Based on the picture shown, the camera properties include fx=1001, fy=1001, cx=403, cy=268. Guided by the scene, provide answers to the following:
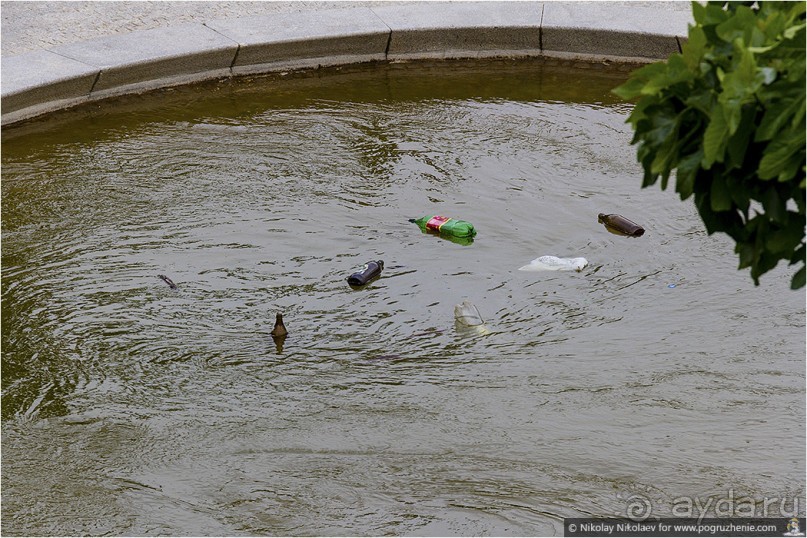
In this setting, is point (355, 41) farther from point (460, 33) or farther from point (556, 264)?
point (556, 264)

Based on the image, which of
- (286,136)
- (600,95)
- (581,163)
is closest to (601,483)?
(581,163)

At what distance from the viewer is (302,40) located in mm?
7602

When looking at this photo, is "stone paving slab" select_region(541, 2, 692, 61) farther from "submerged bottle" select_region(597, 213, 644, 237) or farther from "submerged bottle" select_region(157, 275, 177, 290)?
"submerged bottle" select_region(157, 275, 177, 290)

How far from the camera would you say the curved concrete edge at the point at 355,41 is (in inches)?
285

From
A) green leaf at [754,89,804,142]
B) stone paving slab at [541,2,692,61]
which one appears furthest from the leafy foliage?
stone paving slab at [541,2,692,61]

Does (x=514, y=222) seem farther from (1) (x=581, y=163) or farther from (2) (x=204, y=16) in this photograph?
(2) (x=204, y=16)

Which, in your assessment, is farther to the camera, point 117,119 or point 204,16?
point 204,16

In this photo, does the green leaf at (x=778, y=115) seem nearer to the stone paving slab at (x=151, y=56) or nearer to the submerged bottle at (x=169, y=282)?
the submerged bottle at (x=169, y=282)

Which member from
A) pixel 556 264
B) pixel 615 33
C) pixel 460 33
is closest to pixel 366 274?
pixel 556 264

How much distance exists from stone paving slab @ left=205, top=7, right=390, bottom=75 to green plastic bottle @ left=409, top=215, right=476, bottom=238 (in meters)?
2.79

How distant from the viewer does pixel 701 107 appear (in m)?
2.14

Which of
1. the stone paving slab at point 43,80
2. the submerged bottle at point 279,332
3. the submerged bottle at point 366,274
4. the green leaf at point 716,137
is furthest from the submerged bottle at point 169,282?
the green leaf at point 716,137

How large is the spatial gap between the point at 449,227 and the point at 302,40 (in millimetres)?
2937

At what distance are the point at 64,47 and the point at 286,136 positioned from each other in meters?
2.13
